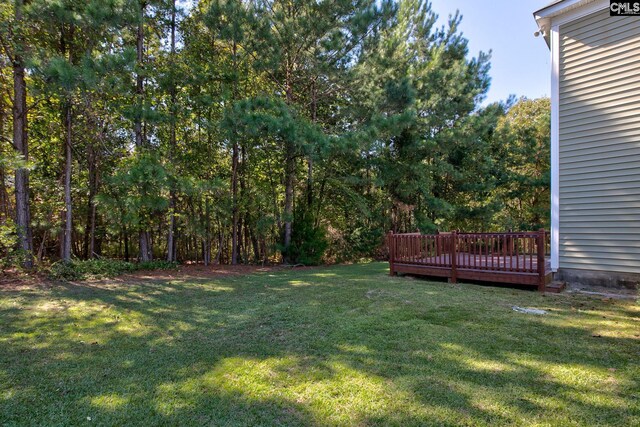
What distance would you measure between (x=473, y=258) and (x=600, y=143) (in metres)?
2.81

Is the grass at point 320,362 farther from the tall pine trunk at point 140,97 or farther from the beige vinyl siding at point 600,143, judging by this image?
the tall pine trunk at point 140,97

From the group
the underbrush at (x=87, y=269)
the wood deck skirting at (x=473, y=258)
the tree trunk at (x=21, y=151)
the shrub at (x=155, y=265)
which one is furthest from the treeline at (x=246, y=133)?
the wood deck skirting at (x=473, y=258)

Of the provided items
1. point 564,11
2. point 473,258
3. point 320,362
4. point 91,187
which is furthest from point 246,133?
point 564,11

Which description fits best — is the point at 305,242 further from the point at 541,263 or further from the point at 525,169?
the point at 525,169

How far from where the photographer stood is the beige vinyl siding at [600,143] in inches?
192

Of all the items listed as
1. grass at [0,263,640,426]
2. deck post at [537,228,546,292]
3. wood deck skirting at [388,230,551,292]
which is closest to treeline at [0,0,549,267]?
wood deck skirting at [388,230,551,292]

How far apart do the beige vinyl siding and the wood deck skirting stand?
610 mm

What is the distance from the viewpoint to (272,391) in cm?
225

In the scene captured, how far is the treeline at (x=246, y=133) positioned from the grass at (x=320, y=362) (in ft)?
12.5

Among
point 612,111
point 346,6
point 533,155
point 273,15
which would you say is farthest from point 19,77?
point 533,155

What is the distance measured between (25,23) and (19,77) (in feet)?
3.92

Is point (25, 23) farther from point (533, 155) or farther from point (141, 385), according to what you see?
point (533, 155)

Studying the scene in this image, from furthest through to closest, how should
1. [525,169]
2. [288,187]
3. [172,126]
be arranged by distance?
[525,169]
[288,187]
[172,126]

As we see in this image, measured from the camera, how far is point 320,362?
2695 mm
